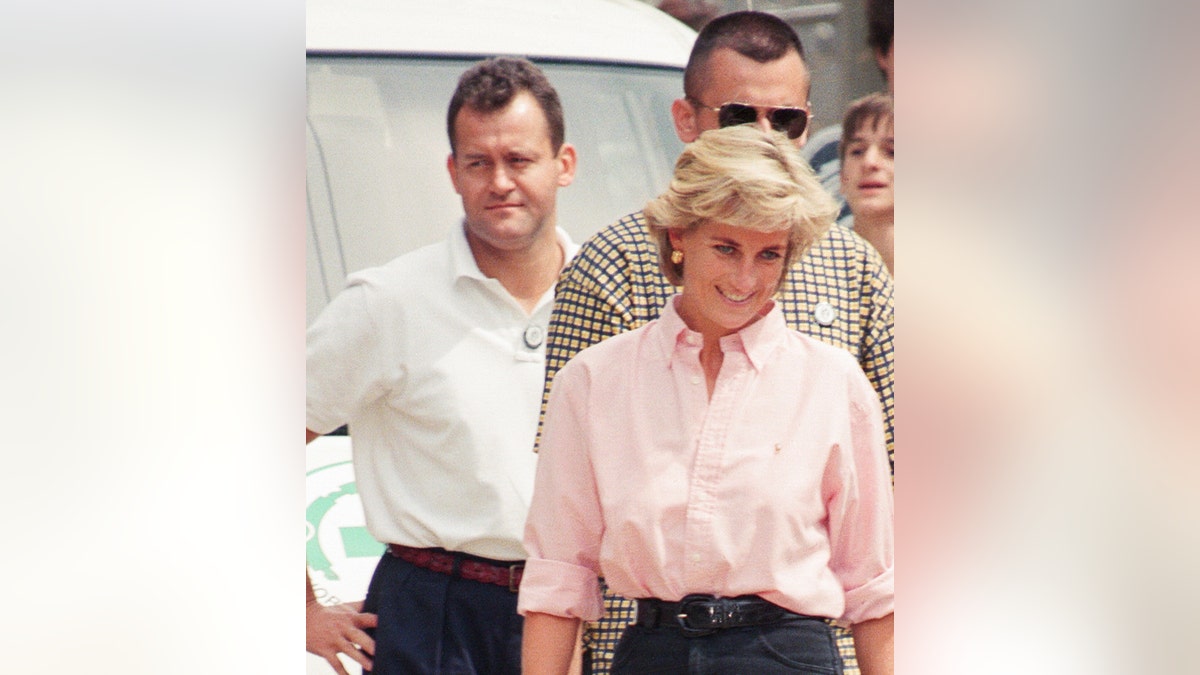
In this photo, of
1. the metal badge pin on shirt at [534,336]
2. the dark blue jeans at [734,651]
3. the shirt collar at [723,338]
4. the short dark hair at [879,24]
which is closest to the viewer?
the dark blue jeans at [734,651]

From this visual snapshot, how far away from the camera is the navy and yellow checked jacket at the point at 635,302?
3004mm

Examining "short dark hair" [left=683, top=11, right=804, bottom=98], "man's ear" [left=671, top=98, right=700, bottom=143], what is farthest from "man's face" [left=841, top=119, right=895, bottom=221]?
"man's ear" [left=671, top=98, right=700, bottom=143]

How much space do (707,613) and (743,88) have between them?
1.14 m

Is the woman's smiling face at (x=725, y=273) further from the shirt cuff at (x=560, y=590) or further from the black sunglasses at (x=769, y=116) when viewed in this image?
the shirt cuff at (x=560, y=590)

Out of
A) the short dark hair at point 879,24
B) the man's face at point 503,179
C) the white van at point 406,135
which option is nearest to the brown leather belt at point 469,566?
the white van at point 406,135

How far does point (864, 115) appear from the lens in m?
3.33

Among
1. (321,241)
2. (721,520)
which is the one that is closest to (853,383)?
(721,520)

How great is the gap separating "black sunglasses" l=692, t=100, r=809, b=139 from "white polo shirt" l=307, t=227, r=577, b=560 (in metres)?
0.43
